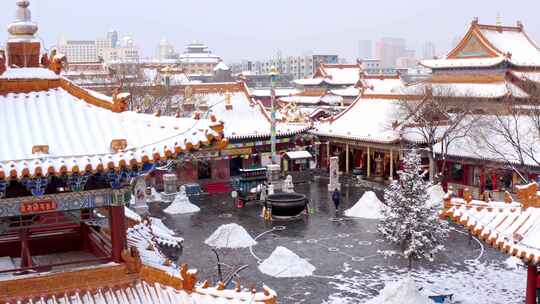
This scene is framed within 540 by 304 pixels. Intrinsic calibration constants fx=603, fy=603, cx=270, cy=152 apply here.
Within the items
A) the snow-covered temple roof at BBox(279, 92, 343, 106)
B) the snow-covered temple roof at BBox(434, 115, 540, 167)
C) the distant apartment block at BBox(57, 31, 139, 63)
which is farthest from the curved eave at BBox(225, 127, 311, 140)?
the distant apartment block at BBox(57, 31, 139, 63)

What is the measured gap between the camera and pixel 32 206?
292 inches

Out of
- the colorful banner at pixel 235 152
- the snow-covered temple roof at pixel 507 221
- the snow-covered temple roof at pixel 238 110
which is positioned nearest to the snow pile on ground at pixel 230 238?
the colorful banner at pixel 235 152

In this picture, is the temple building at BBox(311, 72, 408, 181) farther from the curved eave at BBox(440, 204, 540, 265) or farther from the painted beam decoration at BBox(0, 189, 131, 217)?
the painted beam decoration at BBox(0, 189, 131, 217)

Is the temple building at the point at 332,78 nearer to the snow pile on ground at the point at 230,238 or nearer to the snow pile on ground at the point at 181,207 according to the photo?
the snow pile on ground at the point at 181,207

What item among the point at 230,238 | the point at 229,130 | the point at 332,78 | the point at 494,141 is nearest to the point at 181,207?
the point at 230,238

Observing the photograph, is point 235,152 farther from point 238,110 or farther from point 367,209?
point 367,209

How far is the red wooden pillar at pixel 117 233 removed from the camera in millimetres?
7883

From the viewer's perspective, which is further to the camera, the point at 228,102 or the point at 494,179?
the point at 228,102

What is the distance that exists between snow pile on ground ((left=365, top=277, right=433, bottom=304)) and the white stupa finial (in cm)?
1164

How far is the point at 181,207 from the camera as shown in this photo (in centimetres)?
2923

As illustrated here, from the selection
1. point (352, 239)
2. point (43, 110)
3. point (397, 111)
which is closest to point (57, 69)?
point (43, 110)

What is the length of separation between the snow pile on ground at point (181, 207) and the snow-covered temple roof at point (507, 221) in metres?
20.8

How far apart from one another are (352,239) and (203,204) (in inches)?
399

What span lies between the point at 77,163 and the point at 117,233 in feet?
4.34
